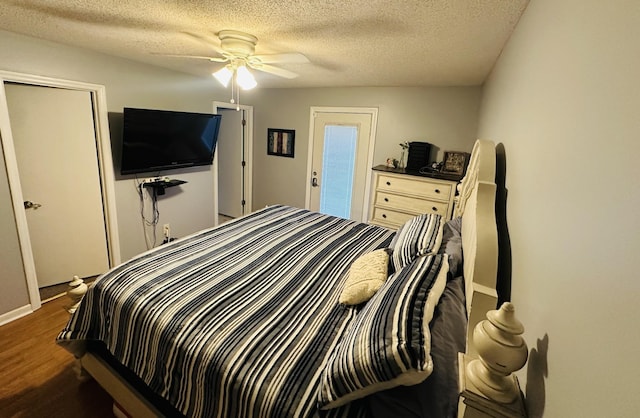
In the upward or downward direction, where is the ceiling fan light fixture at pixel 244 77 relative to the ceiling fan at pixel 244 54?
downward

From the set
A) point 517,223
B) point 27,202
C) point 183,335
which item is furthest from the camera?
point 27,202

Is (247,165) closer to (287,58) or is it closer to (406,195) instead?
(406,195)

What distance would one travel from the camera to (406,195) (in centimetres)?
312

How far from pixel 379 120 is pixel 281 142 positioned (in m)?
1.59

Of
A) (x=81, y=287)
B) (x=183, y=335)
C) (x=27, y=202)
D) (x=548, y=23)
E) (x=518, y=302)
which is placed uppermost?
(x=548, y=23)

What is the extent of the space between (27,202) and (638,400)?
12.3 ft

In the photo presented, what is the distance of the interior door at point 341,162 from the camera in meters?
3.84

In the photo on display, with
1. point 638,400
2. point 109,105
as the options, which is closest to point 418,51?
point 638,400

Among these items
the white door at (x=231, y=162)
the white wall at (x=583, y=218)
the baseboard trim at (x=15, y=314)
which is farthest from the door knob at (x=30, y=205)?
the white wall at (x=583, y=218)

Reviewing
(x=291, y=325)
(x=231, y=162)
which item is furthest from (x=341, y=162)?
(x=291, y=325)

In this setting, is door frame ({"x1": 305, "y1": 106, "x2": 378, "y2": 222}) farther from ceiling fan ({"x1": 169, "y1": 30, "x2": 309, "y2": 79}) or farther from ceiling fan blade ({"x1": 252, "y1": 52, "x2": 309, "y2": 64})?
ceiling fan blade ({"x1": 252, "y1": 52, "x2": 309, "y2": 64})

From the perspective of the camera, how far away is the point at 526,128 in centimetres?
111

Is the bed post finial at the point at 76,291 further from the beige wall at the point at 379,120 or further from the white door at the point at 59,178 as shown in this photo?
the beige wall at the point at 379,120

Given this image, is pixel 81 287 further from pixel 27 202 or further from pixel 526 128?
pixel 526 128
